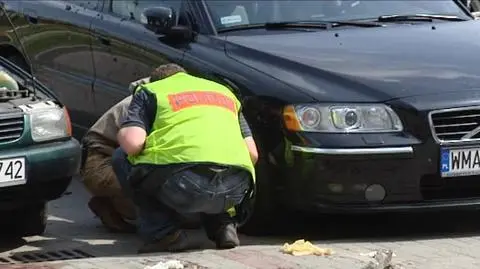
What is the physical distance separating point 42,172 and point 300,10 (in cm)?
212

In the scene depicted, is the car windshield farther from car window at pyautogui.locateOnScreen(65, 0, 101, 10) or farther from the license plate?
the license plate

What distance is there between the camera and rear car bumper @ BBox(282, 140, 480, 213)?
5672 mm

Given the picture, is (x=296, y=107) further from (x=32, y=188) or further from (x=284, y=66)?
(x=32, y=188)

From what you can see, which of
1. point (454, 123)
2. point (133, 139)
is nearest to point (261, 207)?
point (133, 139)

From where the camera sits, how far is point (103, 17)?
25.0ft

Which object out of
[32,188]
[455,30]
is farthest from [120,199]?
[455,30]

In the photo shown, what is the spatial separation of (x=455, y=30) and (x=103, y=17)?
8.11ft

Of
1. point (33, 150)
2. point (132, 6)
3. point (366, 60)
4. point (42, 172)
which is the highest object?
point (366, 60)

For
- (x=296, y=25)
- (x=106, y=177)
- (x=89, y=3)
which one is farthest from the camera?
(x=89, y=3)

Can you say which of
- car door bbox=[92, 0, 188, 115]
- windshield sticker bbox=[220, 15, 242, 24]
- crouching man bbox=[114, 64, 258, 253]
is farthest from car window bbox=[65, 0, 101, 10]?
crouching man bbox=[114, 64, 258, 253]

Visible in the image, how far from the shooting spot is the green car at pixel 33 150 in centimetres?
573

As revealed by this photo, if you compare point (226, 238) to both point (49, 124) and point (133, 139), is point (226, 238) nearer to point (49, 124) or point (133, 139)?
point (133, 139)

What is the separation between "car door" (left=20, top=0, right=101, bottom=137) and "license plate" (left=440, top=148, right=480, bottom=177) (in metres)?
2.83

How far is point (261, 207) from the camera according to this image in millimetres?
6039
